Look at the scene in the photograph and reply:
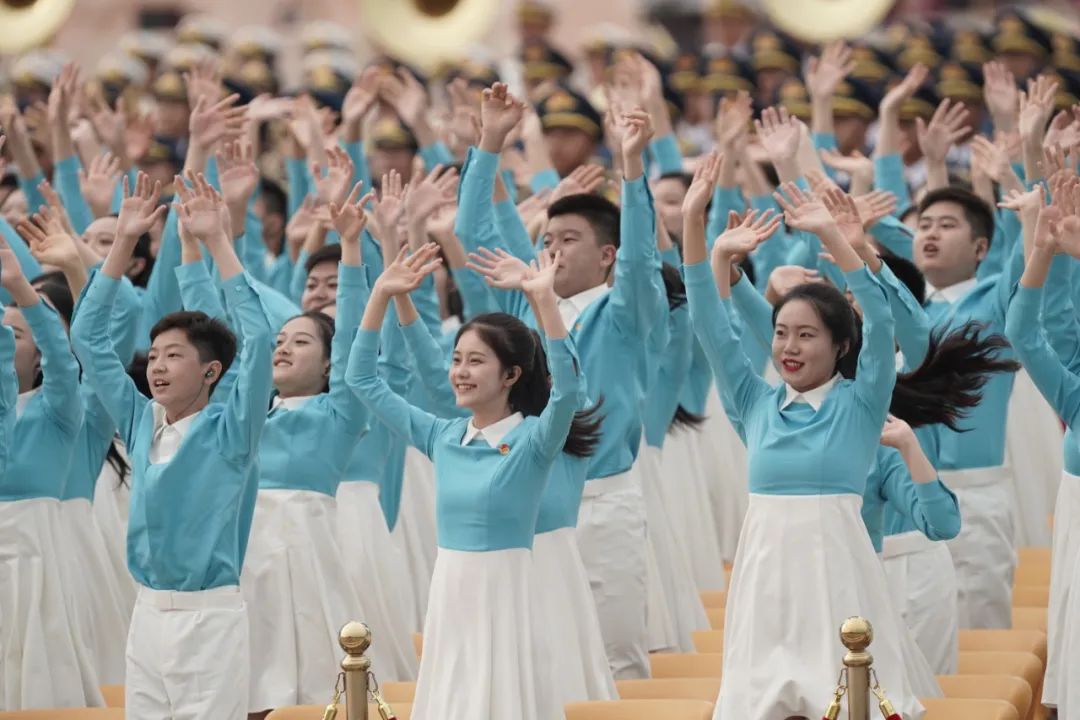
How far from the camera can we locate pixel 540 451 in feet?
18.6

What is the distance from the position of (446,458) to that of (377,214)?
1.43 metres

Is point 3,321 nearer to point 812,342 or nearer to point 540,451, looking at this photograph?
point 540,451

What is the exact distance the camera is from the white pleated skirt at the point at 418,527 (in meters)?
7.90

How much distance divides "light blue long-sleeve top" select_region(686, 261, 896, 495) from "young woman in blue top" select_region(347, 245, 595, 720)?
0.53 m

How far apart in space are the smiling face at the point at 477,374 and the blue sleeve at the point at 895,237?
2.41 meters

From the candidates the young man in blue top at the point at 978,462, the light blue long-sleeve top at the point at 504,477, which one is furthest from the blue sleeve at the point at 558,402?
the young man in blue top at the point at 978,462

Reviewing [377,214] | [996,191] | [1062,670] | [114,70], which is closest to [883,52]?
[996,191]

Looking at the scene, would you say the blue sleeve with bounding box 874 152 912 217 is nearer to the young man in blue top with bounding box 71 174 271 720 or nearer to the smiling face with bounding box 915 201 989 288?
the smiling face with bounding box 915 201 989 288

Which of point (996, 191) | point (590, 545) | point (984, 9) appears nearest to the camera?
point (590, 545)

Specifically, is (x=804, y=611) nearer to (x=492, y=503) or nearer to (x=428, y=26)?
(x=492, y=503)

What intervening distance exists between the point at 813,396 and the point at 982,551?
5.42 feet

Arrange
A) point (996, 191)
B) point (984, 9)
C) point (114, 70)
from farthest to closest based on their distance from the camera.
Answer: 1. point (984, 9)
2. point (114, 70)
3. point (996, 191)

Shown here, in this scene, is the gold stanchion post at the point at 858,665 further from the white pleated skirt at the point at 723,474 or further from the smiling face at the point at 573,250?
the white pleated skirt at the point at 723,474

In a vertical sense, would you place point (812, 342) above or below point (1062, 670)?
above
